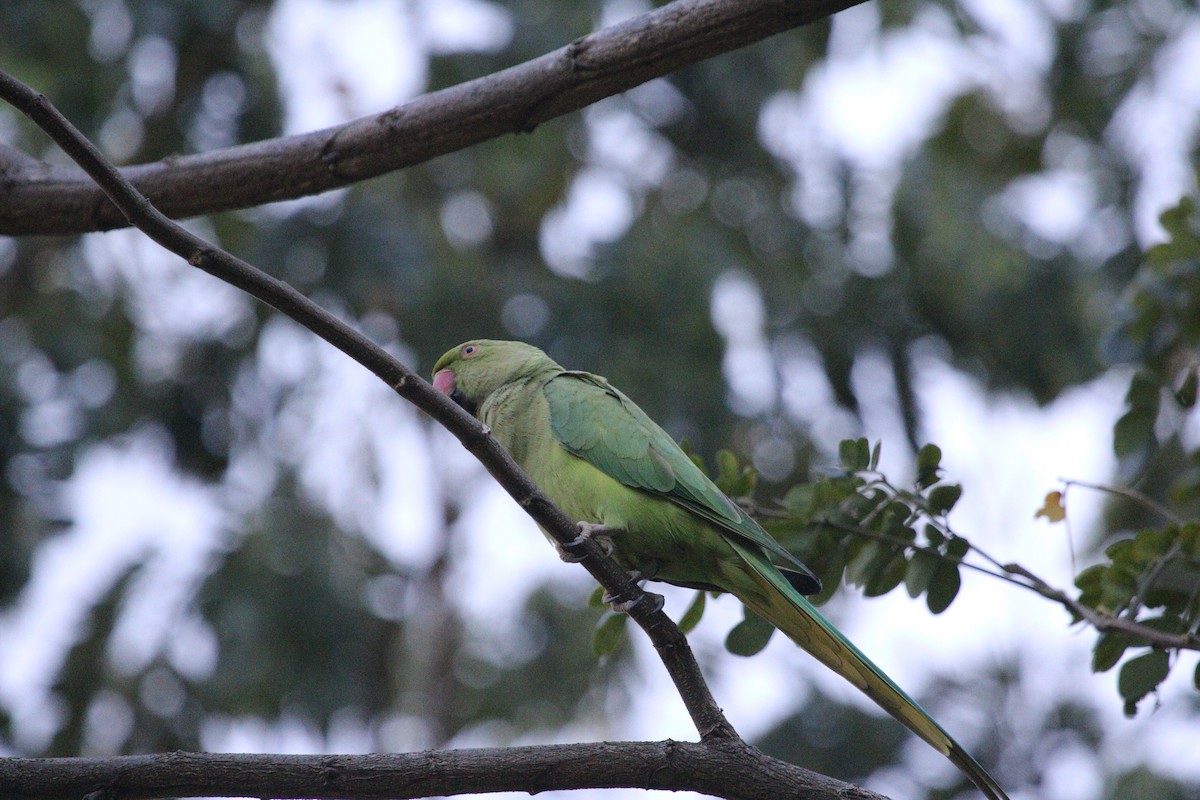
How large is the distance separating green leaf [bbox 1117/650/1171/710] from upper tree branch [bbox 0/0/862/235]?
212 centimetres

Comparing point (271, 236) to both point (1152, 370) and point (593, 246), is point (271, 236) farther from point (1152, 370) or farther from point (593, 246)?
point (1152, 370)

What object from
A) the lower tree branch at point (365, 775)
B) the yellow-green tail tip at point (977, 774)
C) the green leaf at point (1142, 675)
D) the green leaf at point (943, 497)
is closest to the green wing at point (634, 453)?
the green leaf at point (943, 497)

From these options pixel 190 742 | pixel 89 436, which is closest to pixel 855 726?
pixel 190 742

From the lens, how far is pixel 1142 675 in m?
3.19

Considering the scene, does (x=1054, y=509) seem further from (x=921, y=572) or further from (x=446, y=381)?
(x=446, y=381)

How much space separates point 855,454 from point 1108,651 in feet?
3.14

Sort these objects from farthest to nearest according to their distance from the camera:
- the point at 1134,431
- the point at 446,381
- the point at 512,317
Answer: the point at 512,317 < the point at 446,381 < the point at 1134,431

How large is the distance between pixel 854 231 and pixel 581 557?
7.62m

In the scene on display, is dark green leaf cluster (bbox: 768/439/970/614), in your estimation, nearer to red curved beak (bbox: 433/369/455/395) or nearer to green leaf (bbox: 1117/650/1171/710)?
green leaf (bbox: 1117/650/1171/710)

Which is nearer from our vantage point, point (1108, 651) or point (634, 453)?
point (1108, 651)

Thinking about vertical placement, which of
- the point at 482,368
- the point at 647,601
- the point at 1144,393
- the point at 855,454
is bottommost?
the point at 647,601

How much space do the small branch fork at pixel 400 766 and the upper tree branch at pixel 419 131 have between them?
0.93 meters

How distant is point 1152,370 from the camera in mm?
3840

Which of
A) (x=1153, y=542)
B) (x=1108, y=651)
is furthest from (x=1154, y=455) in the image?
(x=1108, y=651)
